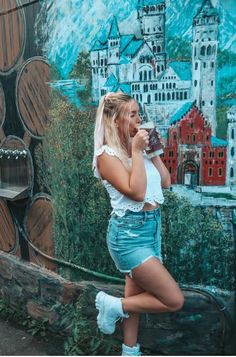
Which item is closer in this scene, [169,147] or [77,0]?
[169,147]

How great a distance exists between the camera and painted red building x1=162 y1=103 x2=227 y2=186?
272 cm

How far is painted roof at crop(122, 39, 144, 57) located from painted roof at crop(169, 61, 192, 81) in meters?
0.27

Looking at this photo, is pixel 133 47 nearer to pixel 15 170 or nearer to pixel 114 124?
pixel 114 124

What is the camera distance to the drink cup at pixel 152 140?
2.31 meters

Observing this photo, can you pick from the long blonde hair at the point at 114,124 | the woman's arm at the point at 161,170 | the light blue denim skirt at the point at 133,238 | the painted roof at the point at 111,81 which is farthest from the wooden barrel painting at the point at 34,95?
the light blue denim skirt at the point at 133,238

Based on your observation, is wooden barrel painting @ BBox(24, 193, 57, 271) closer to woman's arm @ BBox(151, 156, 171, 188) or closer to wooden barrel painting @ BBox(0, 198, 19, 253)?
wooden barrel painting @ BBox(0, 198, 19, 253)

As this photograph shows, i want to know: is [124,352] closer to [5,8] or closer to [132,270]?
[132,270]

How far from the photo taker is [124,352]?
258 centimetres

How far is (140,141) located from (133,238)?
52 centimetres

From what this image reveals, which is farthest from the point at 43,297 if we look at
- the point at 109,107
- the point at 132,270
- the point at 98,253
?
the point at 109,107

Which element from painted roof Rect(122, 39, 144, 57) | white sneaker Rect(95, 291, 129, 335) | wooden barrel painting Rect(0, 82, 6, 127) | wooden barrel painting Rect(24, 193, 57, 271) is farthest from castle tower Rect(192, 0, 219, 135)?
wooden barrel painting Rect(0, 82, 6, 127)

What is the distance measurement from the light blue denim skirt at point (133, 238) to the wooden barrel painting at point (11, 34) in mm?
2032

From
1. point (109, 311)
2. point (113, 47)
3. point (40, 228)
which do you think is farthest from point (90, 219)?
point (113, 47)

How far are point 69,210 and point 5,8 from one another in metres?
1.86
